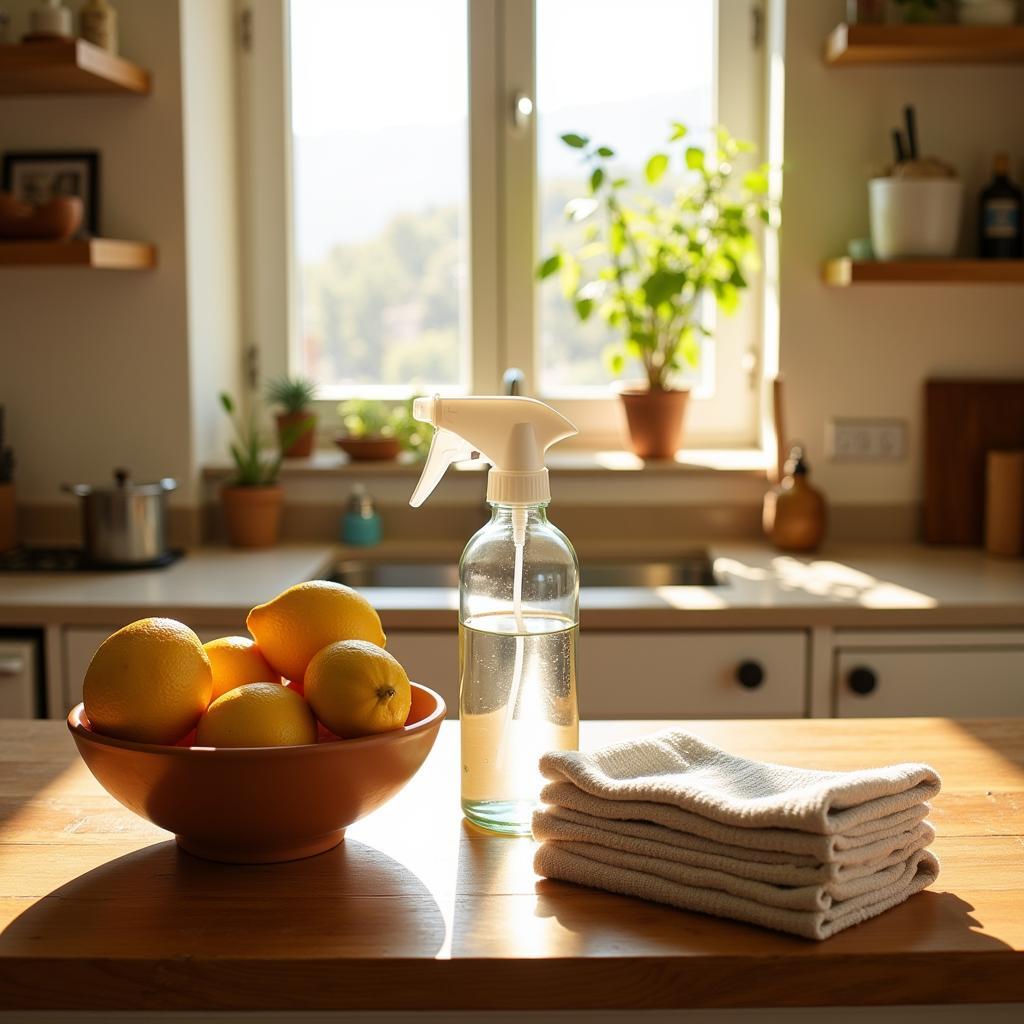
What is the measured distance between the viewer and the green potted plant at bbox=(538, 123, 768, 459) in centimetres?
290

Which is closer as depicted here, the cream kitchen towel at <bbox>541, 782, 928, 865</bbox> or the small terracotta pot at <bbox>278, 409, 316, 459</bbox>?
the cream kitchen towel at <bbox>541, 782, 928, 865</bbox>

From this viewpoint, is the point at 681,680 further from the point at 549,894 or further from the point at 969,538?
the point at 549,894

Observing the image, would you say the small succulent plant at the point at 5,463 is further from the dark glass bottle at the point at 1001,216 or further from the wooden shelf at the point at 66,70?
the dark glass bottle at the point at 1001,216

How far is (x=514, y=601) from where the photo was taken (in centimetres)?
109

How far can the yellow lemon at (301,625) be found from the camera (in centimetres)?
107

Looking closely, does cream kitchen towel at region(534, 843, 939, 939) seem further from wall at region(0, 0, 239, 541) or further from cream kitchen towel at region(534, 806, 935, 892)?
wall at region(0, 0, 239, 541)

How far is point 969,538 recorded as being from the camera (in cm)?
295

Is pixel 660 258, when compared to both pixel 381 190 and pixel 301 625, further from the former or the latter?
pixel 301 625

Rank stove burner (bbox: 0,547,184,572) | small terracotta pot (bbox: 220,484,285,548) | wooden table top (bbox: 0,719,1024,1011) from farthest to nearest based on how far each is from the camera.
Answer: small terracotta pot (bbox: 220,484,285,548) < stove burner (bbox: 0,547,184,572) < wooden table top (bbox: 0,719,1024,1011)

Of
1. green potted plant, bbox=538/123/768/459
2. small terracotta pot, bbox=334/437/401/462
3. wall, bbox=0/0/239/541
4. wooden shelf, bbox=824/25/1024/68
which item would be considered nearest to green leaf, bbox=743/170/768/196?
green potted plant, bbox=538/123/768/459

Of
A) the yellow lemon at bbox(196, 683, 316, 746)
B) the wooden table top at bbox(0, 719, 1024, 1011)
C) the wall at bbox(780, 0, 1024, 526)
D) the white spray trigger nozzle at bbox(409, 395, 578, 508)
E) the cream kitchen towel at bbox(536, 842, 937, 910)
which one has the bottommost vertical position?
the wooden table top at bbox(0, 719, 1024, 1011)

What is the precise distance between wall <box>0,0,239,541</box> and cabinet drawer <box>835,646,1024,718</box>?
145cm

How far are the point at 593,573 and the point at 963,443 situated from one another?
2.82ft

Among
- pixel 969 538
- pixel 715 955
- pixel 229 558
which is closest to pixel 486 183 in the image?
pixel 229 558
